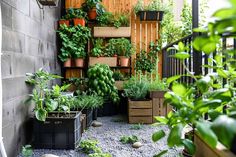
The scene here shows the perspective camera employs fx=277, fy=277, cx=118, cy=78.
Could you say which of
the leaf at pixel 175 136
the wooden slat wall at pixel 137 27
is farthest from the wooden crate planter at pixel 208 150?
the wooden slat wall at pixel 137 27

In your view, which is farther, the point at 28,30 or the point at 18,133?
the point at 28,30

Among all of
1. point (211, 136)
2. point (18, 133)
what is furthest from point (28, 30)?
point (211, 136)

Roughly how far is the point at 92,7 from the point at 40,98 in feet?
7.28

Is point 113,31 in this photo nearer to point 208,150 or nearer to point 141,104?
point 141,104

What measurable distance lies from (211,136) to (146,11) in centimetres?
382

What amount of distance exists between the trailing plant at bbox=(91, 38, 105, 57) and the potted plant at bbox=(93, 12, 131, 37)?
95 mm

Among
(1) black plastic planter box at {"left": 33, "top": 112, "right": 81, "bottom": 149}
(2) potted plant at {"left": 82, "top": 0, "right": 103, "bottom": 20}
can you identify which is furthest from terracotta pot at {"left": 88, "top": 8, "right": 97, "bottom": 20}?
(1) black plastic planter box at {"left": 33, "top": 112, "right": 81, "bottom": 149}

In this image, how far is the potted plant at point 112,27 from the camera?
14.1ft

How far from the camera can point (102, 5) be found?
437 centimetres

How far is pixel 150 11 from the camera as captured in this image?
4258 millimetres

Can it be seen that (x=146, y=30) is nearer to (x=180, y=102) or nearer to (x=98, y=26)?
(x=98, y=26)

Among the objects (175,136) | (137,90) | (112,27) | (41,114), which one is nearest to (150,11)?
(112,27)

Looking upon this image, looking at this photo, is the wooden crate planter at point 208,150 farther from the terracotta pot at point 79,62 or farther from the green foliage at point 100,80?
the terracotta pot at point 79,62

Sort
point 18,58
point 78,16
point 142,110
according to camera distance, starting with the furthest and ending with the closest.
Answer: point 78,16, point 142,110, point 18,58
